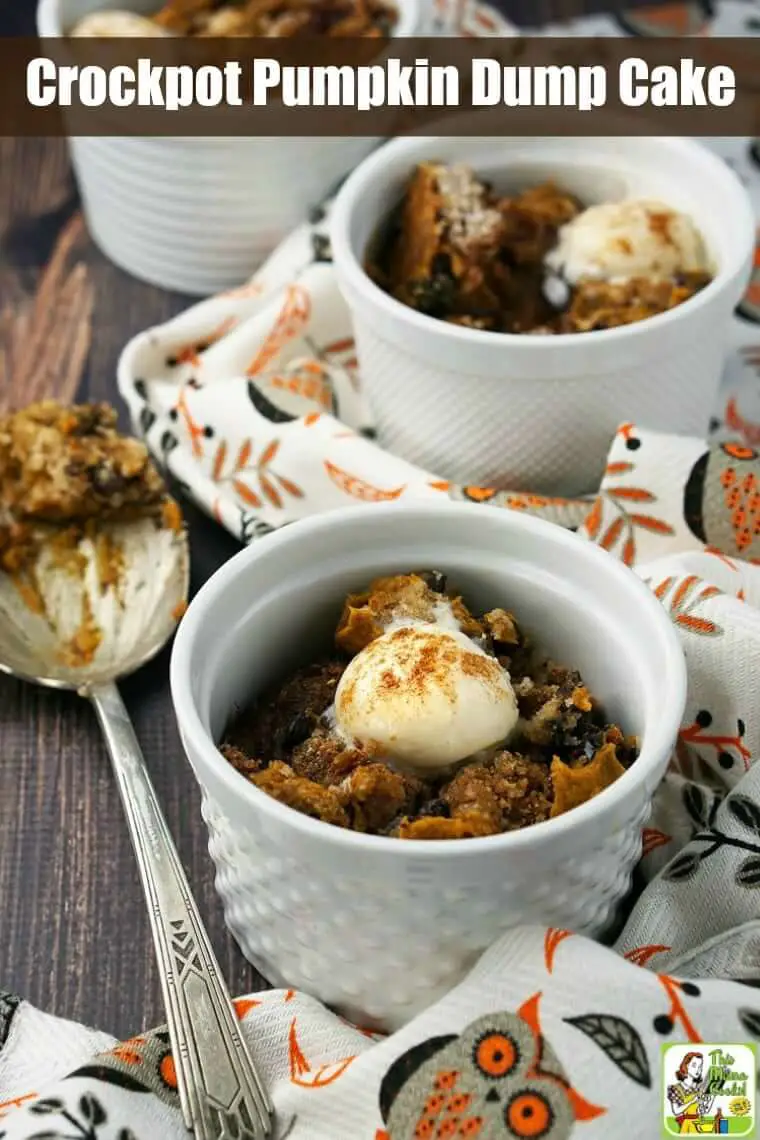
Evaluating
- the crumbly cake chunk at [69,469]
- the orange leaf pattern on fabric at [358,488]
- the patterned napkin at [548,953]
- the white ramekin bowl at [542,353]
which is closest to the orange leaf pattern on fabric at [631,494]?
the patterned napkin at [548,953]

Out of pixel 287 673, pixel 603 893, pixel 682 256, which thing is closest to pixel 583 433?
pixel 682 256

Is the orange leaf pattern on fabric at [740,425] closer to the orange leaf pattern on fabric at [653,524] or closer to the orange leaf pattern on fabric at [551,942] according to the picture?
the orange leaf pattern on fabric at [653,524]

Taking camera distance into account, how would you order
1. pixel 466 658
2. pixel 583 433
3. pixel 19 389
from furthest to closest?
1. pixel 19 389
2. pixel 583 433
3. pixel 466 658

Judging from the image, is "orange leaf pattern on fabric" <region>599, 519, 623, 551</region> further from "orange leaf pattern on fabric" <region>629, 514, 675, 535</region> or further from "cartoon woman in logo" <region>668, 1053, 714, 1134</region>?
"cartoon woman in logo" <region>668, 1053, 714, 1134</region>

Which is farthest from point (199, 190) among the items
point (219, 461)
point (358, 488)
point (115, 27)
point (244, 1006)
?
point (244, 1006)

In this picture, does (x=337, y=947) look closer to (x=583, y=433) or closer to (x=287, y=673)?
(x=287, y=673)

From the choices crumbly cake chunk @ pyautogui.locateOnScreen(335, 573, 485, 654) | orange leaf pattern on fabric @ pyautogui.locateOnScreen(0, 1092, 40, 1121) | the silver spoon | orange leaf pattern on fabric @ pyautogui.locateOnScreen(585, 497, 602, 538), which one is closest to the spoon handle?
the silver spoon

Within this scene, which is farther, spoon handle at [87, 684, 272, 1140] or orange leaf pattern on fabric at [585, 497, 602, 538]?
orange leaf pattern on fabric at [585, 497, 602, 538]
